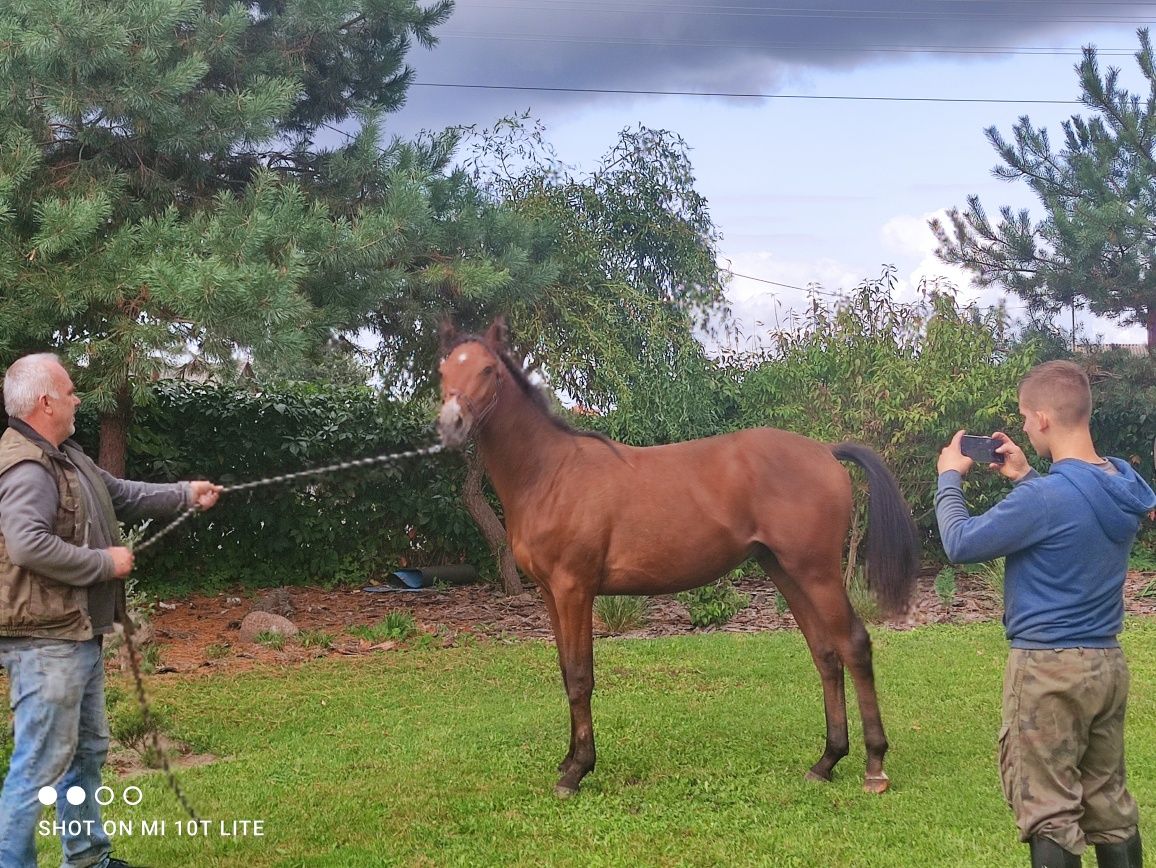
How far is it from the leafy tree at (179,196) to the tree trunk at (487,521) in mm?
2814

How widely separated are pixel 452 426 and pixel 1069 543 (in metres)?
2.66

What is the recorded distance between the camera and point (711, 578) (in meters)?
5.42

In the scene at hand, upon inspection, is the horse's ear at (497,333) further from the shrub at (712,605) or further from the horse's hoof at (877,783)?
the shrub at (712,605)

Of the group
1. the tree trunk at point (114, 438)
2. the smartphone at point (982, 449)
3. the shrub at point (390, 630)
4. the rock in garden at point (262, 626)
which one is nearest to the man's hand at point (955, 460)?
the smartphone at point (982, 449)

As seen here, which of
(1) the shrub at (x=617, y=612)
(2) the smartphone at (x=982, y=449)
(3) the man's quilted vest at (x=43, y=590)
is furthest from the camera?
(1) the shrub at (x=617, y=612)

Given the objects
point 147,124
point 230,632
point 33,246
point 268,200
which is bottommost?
point 230,632

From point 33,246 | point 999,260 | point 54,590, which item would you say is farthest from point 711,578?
point 999,260

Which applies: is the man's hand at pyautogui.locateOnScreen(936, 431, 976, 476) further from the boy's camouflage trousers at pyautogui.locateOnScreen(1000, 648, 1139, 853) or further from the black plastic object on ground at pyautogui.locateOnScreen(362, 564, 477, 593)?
the black plastic object on ground at pyautogui.locateOnScreen(362, 564, 477, 593)

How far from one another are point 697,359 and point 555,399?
5.83 feet

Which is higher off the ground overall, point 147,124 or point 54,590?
point 147,124

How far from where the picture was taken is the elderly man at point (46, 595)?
3.34 meters

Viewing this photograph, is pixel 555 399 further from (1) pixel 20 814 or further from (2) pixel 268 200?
(1) pixel 20 814

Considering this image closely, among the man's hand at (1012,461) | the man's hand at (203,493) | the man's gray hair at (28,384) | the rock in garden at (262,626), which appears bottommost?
the rock in garden at (262,626)

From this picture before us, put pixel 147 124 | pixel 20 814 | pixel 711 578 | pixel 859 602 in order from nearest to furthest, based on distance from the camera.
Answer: pixel 20 814 → pixel 711 578 → pixel 147 124 → pixel 859 602
